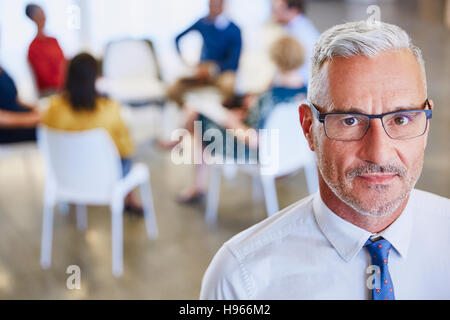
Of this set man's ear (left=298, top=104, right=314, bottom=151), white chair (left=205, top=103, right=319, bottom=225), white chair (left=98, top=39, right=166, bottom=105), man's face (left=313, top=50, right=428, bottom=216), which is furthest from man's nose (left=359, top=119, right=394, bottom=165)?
white chair (left=98, top=39, right=166, bottom=105)

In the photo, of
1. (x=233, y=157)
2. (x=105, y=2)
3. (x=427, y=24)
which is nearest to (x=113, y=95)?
(x=105, y=2)

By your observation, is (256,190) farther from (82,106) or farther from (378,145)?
(378,145)

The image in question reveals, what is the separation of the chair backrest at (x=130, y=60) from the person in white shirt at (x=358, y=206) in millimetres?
3215

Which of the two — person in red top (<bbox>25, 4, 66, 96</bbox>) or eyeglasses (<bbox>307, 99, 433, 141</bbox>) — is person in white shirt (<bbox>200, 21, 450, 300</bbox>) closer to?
eyeglasses (<bbox>307, 99, 433, 141</bbox>)

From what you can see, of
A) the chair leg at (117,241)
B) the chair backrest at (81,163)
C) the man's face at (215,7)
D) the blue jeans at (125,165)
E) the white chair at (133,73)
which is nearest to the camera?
the chair backrest at (81,163)

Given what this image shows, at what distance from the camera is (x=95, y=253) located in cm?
279

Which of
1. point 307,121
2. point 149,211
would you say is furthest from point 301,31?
point 307,121

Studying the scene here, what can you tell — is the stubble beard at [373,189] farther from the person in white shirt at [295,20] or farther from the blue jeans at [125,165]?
the person in white shirt at [295,20]

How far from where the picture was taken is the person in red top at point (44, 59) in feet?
7.60

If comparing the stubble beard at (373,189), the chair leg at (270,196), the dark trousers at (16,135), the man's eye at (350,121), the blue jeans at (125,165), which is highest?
the man's eye at (350,121)

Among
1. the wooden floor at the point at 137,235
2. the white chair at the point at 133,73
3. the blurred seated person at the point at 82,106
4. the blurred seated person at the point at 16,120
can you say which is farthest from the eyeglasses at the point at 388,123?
the white chair at the point at 133,73

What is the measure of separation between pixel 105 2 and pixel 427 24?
6.22m

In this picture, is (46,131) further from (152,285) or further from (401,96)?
(401,96)

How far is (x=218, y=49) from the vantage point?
3377 mm
